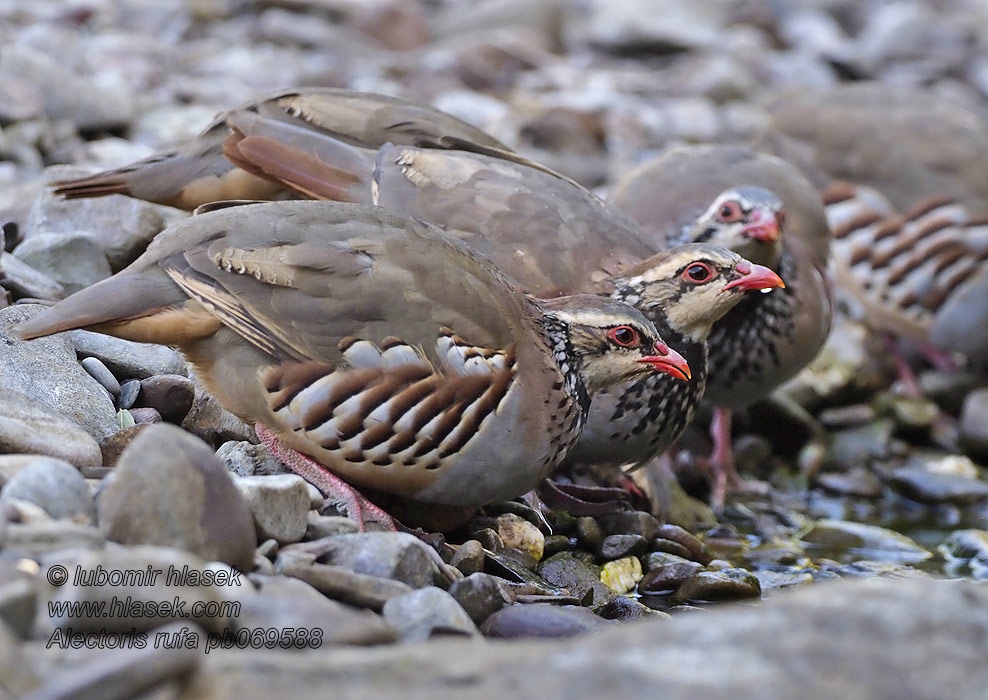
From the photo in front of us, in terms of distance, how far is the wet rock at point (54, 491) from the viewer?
3.30 m

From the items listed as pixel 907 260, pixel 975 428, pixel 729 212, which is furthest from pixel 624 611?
pixel 907 260

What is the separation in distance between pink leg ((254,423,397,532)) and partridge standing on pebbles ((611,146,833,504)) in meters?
2.29

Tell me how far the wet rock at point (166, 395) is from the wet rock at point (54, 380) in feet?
0.50

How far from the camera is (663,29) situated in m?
13.9

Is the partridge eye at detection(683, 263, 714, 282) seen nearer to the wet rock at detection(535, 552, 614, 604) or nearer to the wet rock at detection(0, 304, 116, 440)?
the wet rock at detection(535, 552, 614, 604)

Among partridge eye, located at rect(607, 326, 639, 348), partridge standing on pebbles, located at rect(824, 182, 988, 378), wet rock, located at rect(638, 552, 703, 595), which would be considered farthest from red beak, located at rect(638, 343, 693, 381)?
partridge standing on pebbles, located at rect(824, 182, 988, 378)

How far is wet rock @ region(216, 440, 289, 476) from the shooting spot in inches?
168

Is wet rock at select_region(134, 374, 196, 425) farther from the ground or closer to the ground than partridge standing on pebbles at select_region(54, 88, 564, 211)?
closer to the ground

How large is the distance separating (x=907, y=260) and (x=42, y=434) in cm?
588

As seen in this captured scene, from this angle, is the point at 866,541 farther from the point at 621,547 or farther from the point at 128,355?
the point at 128,355

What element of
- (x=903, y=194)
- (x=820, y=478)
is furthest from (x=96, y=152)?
(x=903, y=194)

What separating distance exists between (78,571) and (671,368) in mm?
2259

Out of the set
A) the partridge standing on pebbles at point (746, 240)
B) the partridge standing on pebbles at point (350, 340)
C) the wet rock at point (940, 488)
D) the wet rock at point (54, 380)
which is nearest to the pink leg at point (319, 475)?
the partridge standing on pebbles at point (350, 340)

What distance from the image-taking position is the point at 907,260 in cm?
825
